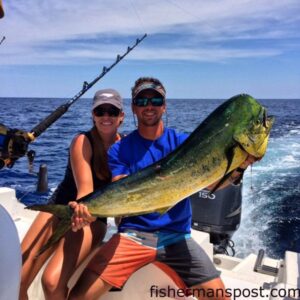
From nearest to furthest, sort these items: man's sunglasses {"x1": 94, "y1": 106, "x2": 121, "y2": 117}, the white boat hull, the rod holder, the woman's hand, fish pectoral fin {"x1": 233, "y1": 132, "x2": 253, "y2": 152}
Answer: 1. fish pectoral fin {"x1": 233, "y1": 132, "x2": 253, "y2": 152}
2. the woman's hand
3. the white boat hull
4. man's sunglasses {"x1": 94, "y1": 106, "x2": 121, "y2": 117}
5. the rod holder

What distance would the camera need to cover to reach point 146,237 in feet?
7.79

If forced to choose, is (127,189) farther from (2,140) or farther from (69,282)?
(69,282)

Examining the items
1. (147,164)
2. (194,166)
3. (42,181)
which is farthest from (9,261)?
(42,181)

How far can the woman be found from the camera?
7.84ft

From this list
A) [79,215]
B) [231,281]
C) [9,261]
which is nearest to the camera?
[9,261]

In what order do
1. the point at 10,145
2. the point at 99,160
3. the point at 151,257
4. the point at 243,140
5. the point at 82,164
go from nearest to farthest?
the point at 10,145
the point at 243,140
the point at 151,257
the point at 82,164
the point at 99,160

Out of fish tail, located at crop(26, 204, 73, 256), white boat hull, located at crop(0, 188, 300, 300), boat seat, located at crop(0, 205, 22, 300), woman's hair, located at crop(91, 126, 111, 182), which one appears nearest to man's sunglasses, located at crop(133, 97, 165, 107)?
woman's hair, located at crop(91, 126, 111, 182)

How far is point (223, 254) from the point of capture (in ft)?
12.7

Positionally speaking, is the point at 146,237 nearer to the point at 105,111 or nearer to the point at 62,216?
the point at 62,216

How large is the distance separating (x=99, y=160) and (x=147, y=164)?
1.24ft

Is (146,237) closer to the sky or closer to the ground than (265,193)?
closer to the ground

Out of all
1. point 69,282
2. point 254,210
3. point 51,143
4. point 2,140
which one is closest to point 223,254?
point 69,282

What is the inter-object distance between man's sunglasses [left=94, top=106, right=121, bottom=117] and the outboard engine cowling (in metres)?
1.90

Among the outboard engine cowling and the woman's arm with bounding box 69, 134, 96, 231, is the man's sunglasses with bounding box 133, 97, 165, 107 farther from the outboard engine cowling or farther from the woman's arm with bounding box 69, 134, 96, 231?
the outboard engine cowling
